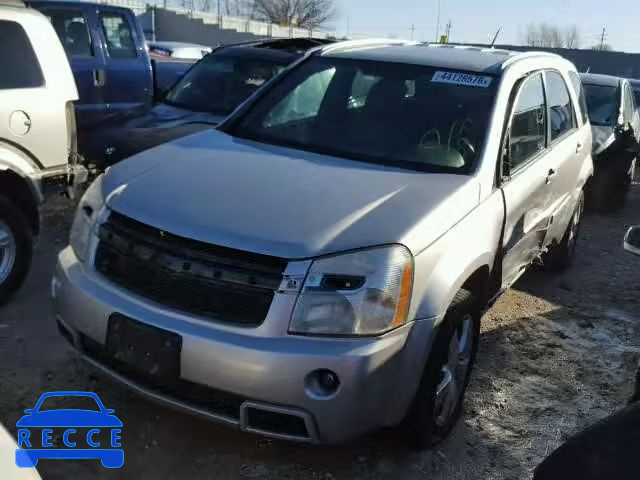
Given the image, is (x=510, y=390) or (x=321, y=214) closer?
(x=321, y=214)

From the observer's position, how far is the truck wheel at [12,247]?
435 cm

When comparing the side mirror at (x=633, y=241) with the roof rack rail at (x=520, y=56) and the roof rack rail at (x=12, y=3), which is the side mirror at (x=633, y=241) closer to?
the roof rack rail at (x=520, y=56)

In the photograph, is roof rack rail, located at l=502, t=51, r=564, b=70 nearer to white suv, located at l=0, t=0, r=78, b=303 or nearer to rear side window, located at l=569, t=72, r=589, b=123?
rear side window, located at l=569, t=72, r=589, b=123

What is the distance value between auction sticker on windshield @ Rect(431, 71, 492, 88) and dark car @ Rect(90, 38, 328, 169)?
2.72 metres

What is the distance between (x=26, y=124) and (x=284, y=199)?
2.30m

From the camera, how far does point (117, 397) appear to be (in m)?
3.46

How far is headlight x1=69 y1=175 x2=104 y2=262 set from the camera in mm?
3168

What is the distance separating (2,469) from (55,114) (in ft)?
11.2

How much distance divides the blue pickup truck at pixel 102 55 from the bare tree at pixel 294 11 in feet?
186

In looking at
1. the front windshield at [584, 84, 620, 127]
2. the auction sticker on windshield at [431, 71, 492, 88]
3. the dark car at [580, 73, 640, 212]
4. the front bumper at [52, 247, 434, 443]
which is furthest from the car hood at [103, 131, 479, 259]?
the front windshield at [584, 84, 620, 127]

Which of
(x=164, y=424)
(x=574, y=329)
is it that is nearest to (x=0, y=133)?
(x=164, y=424)

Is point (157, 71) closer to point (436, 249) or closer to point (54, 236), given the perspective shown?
point (54, 236)

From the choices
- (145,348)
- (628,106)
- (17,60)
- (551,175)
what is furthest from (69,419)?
(628,106)

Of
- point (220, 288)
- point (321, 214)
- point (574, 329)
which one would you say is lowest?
point (574, 329)
